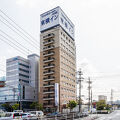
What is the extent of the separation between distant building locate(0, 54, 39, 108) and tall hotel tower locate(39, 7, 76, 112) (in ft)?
44.4

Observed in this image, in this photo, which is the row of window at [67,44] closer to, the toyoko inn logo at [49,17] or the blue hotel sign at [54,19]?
the blue hotel sign at [54,19]

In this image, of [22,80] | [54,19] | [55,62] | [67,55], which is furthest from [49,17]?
[22,80]

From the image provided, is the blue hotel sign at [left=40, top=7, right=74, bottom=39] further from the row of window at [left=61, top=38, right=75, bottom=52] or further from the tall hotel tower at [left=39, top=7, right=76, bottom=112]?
the row of window at [left=61, top=38, right=75, bottom=52]

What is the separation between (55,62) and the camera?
8019cm

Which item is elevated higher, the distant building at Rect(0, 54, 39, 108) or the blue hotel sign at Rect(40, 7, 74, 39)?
the blue hotel sign at Rect(40, 7, 74, 39)

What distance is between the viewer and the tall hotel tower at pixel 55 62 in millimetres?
77500

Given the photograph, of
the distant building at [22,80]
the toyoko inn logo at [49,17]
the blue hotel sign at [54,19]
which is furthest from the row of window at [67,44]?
the distant building at [22,80]

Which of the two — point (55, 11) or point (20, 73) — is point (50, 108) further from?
point (55, 11)

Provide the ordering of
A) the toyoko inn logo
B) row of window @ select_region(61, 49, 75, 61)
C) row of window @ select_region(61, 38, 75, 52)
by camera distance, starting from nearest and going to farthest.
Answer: row of window @ select_region(61, 49, 75, 61) < the toyoko inn logo < row of window @ select_region(61, 38, 75, 52)

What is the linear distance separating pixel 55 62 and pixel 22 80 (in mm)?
30323

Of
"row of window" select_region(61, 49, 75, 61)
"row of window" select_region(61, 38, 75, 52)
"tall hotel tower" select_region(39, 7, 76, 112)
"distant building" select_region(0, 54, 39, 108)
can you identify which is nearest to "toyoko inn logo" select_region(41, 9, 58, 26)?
"tall hotel tower" select_region(39, 7, 76, 112)

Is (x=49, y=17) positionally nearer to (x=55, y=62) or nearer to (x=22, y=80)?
(x=55, y=62)

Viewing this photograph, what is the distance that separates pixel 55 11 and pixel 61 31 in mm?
9929

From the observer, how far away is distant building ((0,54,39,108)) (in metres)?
91.4
